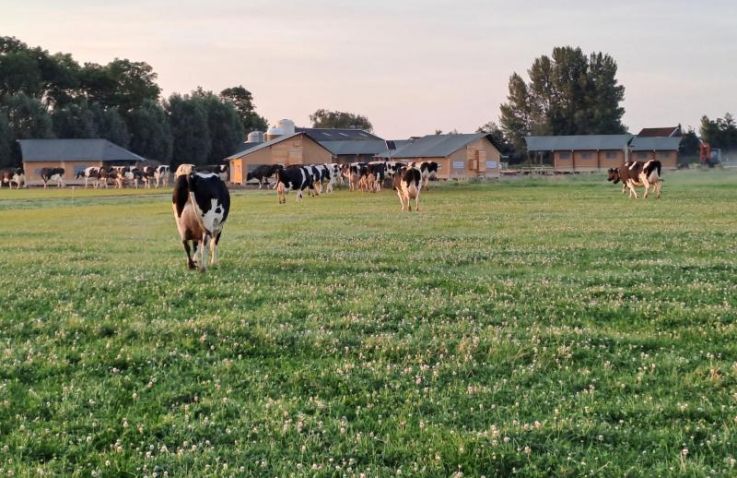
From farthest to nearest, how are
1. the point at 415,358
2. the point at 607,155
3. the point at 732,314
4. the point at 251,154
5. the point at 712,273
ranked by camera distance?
the point at 607,155 < the point at 251,154 < the point at 712,273 < the point at 732,314 < the point at 415,358

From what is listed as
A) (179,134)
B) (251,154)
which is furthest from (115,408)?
(179,134)

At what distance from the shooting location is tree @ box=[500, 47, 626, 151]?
12144cm

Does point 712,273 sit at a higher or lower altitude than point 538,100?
lower

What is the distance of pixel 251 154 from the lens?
76.1 m

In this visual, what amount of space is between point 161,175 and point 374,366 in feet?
233

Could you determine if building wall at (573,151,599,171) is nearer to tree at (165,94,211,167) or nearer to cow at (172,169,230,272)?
tree at (165,94,211,167)

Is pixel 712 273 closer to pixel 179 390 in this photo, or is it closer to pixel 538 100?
pixel 179 390

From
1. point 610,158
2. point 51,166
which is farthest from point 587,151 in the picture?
point 51,166

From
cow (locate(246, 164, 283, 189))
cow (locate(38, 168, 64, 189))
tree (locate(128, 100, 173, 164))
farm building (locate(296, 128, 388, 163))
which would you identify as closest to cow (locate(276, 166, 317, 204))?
cow (locate(246, 164, 283, 189))

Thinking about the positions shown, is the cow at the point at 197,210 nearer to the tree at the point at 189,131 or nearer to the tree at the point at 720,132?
the tree at the point at 189,131

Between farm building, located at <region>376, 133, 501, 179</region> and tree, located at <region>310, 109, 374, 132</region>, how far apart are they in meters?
94.2

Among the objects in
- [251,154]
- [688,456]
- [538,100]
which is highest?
[538,100]

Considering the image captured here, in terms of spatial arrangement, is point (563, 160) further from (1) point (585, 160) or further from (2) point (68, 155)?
(2) point (68, 155)

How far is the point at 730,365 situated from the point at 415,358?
3.02 metres
